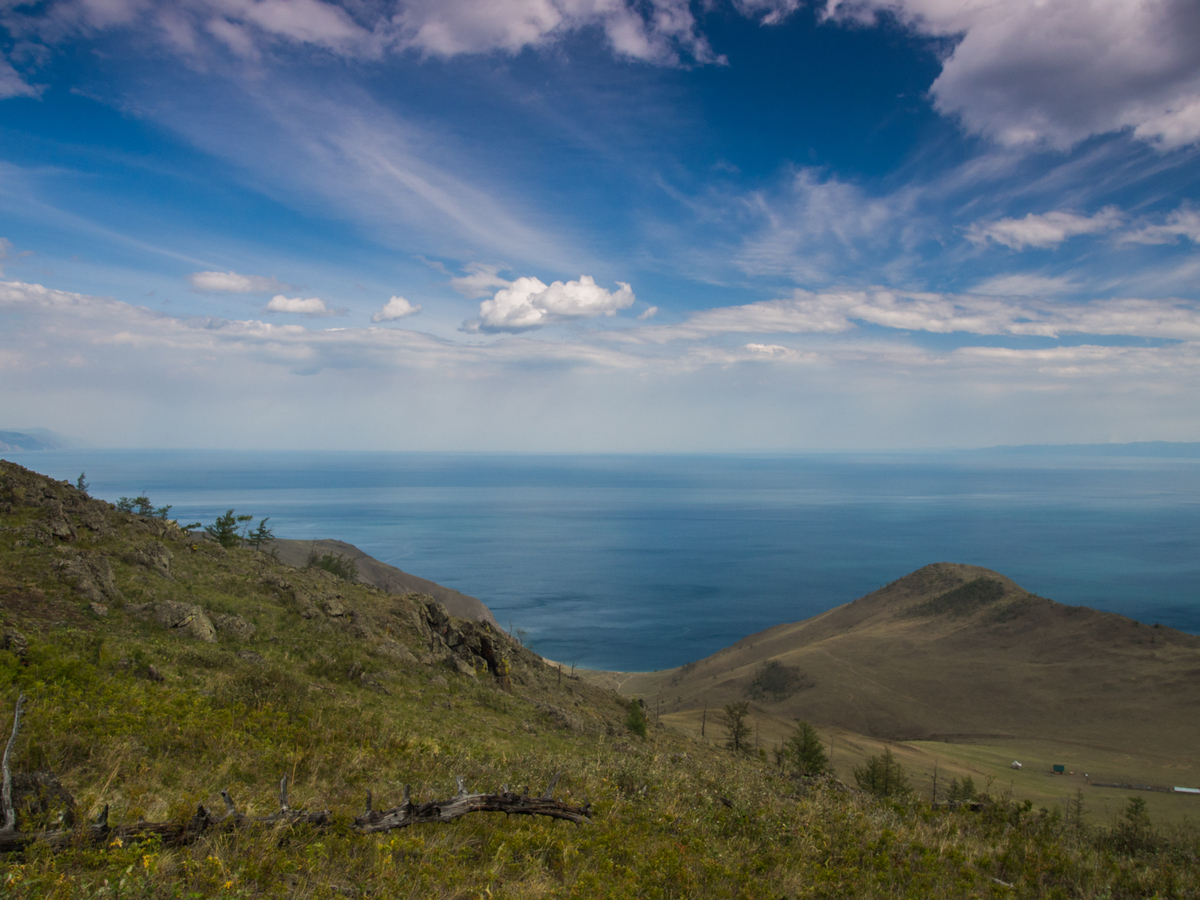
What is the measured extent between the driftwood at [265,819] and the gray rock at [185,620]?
12.8 metres

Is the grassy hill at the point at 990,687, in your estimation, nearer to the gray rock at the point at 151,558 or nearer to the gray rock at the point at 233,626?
the gray rock at the point at 233,626

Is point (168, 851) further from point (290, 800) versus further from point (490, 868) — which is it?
point (490, 868)

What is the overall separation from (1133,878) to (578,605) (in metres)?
124

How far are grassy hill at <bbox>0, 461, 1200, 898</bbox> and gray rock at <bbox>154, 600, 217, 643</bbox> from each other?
8cm

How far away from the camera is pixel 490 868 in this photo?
703cm

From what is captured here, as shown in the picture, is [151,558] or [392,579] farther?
[392,579]

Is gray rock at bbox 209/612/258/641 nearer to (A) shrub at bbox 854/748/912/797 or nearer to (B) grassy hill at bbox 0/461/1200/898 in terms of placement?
(B) grassy hill at bbox 0/461/1200/898

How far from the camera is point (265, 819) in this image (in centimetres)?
667

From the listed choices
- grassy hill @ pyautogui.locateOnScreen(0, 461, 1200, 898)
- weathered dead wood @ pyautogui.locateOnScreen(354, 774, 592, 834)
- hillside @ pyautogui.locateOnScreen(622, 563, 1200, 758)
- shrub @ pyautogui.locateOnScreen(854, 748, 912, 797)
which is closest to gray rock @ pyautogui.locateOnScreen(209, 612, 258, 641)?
grassy hill @ pyautogui.locateOnScreen(0, 461, 1200, 898)

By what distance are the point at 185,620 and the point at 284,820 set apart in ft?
51.2

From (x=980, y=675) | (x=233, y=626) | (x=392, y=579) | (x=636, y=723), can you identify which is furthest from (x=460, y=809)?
(x=392, y=579)

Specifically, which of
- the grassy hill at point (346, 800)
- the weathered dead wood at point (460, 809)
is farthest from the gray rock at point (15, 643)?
the weathered dead wood at point (460, 809)

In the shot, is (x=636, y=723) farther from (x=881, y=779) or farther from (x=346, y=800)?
(x=346, y=800)

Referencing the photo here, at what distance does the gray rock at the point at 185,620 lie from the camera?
18.4 metres
